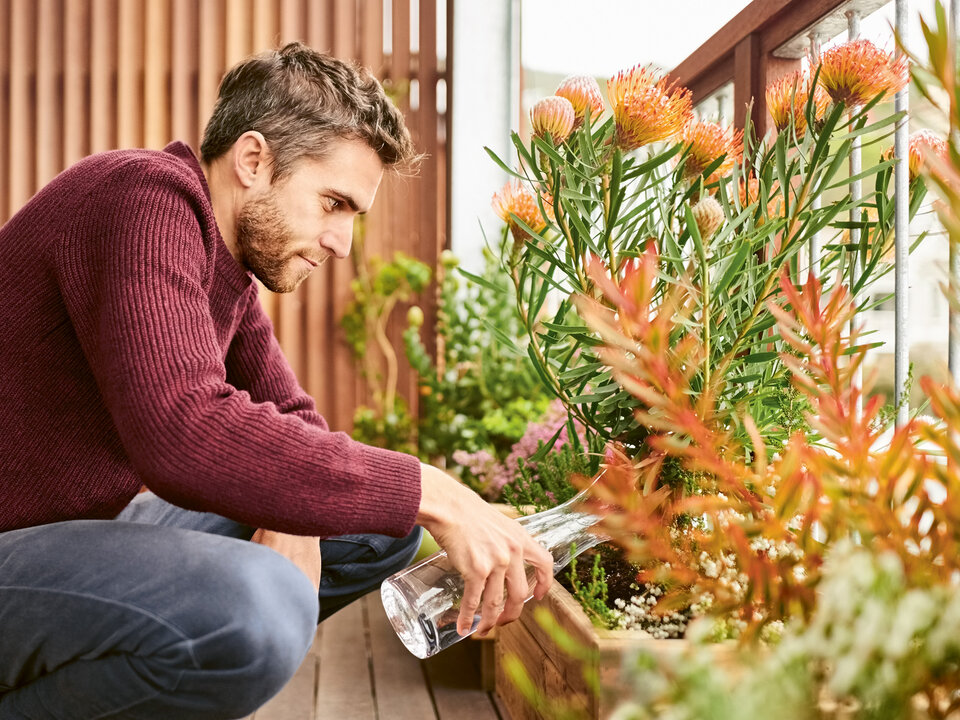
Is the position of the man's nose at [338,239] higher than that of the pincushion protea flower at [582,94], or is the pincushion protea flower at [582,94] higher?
the pincushion protea flower at [582,94]

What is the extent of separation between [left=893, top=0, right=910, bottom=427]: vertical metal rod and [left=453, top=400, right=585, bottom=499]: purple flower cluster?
628mm

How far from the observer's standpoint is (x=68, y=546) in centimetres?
95

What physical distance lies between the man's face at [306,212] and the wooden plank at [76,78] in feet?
7.99

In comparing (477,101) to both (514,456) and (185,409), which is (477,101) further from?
(185,409)

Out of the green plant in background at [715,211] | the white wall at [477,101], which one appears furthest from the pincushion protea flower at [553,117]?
the white wall at [477,101]

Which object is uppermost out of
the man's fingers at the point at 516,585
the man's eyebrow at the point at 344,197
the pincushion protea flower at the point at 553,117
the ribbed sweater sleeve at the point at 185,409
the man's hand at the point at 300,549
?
the pincushion protea flower at the point at 553,117

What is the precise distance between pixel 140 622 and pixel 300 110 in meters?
0.74

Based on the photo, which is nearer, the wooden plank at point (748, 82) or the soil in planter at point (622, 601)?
the soil in planter at point (622, 601)

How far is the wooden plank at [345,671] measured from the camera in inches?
65.1

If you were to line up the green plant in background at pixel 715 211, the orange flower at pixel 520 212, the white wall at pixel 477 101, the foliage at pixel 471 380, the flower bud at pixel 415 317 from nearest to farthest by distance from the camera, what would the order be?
the green plant in background at pixel 715 211, the orange flower at pixel 520 212, the foliage at pixel 471 380, the flower bud at pixel 415 317, the white wall at pixel 477 101

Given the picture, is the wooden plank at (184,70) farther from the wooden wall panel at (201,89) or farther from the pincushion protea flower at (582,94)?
the pincushion protea flower at (582,94)

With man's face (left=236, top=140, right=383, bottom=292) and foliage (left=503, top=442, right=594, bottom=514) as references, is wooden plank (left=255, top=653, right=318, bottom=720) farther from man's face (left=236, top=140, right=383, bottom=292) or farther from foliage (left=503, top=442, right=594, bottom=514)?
man's face (left=236, top=140, right=383, bottom=292)

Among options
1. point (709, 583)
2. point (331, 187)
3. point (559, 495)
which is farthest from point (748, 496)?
point (559, 495)

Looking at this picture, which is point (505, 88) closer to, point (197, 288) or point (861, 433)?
point (197, 288)
